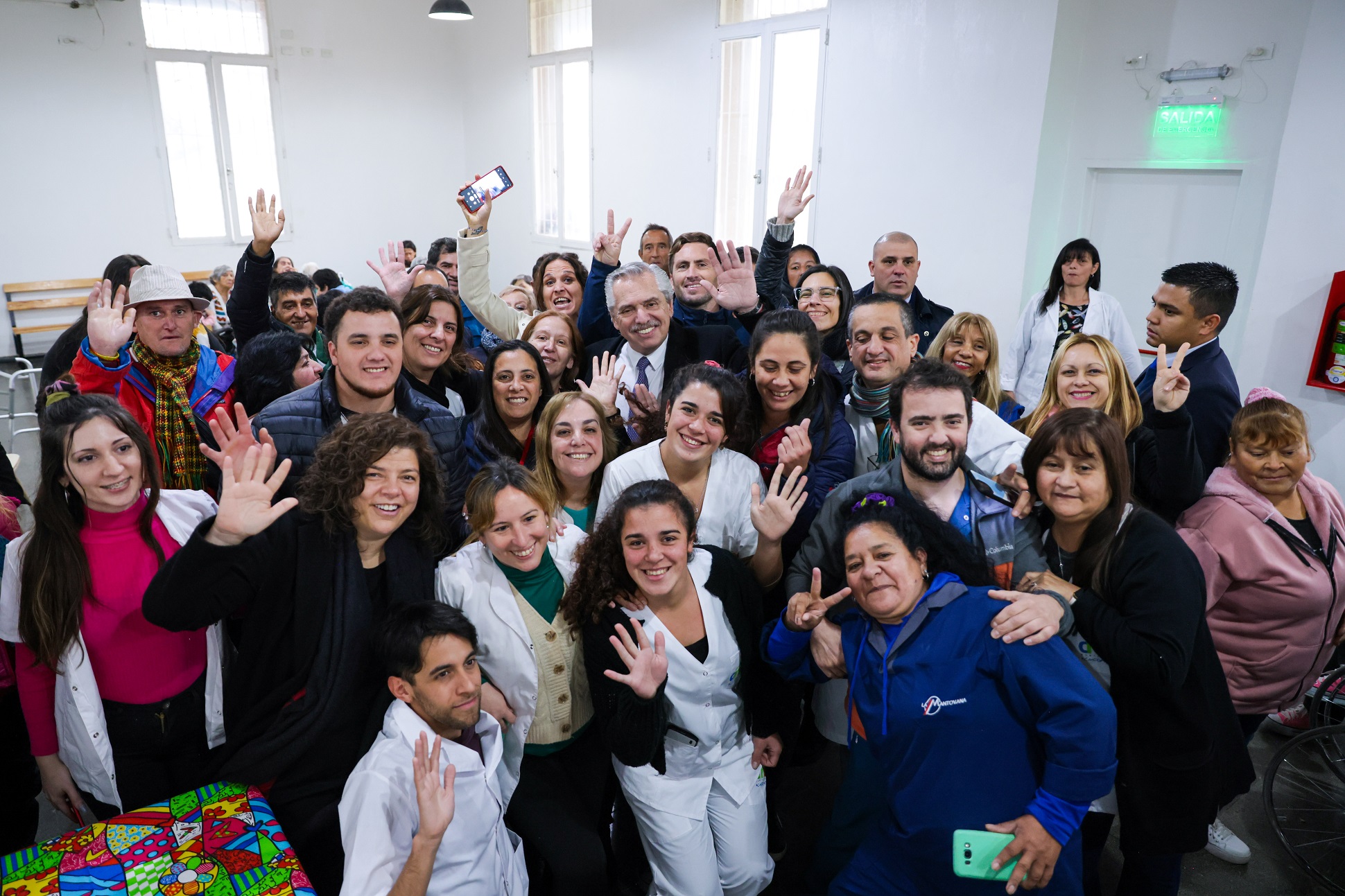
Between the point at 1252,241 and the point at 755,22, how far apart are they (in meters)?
4.54

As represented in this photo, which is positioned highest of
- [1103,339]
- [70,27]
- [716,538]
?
[70,27]

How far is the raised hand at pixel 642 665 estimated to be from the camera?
88.2 inches

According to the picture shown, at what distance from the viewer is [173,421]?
309 centimetres

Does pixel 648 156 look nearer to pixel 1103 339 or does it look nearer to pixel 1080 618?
pixel 1103 339

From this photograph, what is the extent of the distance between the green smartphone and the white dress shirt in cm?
212

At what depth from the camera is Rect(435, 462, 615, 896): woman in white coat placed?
237 centimetres

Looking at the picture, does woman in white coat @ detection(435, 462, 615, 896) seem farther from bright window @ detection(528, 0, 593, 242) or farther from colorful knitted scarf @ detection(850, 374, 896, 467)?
bright window @ detection(528, 0, 593, 242)

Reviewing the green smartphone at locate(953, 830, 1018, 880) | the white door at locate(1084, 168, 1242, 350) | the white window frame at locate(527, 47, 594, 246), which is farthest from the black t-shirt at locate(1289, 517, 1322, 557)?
the white window frame at locate(527, 47, 594, 246)

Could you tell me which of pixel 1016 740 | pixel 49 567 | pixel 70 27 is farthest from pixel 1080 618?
pixel 70 27

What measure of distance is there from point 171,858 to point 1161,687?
7.89 feet

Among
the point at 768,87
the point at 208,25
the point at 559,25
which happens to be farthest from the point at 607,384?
the point at 208,25

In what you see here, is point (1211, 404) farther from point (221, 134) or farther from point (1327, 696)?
point (221, 134)

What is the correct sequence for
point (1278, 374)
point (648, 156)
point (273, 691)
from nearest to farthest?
point (273, 691) → point (1278, 374) → point (648, 156)

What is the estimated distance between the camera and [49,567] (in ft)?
6.87
